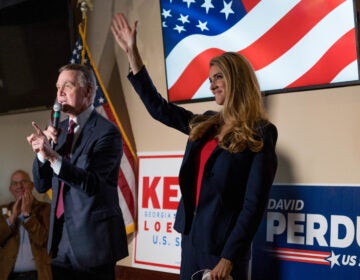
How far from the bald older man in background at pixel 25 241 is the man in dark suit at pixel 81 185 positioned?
1297 mm

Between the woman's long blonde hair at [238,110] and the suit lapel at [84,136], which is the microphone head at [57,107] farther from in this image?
the woman's long blonde hair at [238,110]

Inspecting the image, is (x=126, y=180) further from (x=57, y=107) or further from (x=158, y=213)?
(x=57, y=107)

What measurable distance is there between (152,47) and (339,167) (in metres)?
1.49

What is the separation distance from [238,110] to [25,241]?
90.7 inches

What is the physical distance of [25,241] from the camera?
3449 millimetres

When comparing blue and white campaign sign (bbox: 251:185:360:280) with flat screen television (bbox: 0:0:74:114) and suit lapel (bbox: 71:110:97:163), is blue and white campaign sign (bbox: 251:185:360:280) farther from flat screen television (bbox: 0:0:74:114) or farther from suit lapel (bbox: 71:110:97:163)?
flat screen television (bbox: 0:0:74:114)

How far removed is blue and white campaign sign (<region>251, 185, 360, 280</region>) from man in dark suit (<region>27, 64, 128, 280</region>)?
31.8 inches

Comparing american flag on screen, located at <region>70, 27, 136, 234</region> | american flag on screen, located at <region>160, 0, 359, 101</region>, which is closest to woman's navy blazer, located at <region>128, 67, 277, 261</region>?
american flag on screen, located at <region>160, 0, 359, 101</region>

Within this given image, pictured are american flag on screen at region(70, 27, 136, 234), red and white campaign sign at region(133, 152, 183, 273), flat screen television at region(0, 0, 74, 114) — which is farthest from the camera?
flat screen television at region(0, 0, 74, 114)

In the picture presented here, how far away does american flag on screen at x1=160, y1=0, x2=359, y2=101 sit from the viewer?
89.7 inches

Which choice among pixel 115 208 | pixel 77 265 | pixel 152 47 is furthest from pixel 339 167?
pixel 152 47

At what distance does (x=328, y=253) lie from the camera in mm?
2273

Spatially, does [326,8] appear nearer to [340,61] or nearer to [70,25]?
[340,61]

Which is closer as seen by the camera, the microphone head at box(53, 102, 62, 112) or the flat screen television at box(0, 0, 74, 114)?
the microphone head at box(53, 102, 62, 112)
